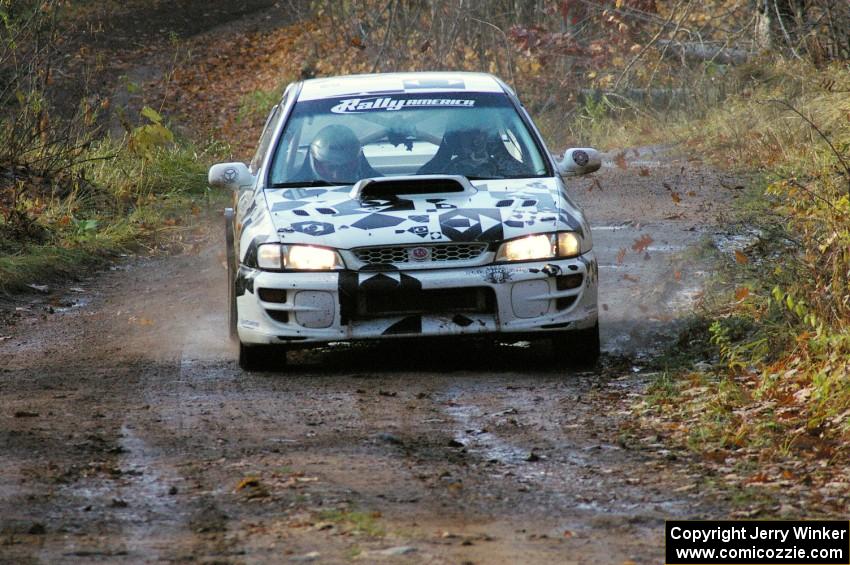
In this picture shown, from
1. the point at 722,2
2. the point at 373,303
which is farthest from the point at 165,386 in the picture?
the point at 722,2

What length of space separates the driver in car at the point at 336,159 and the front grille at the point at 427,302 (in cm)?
102

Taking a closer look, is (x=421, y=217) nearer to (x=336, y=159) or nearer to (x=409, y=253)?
(x=409, y=253)

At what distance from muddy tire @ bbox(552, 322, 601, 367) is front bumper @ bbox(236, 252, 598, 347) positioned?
16 centimetres

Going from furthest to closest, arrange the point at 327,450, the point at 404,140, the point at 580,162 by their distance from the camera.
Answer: the point at 404,140
the point at 580,162
the point at 327,450

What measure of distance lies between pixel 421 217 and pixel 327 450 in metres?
1.90

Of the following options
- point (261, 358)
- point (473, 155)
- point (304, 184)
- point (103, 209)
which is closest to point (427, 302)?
point (261, 358)

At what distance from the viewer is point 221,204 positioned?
16.0 m

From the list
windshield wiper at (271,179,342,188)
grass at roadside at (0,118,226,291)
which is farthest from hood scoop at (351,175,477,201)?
grass at roadside at (0,118,226,291)

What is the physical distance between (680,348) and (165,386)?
2.93 m

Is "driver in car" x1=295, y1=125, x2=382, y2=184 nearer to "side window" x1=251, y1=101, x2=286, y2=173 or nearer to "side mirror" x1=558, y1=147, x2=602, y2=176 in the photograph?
"side window" x1=251, y1=101, x2=286, y2=173

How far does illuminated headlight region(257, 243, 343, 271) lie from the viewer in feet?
25.2

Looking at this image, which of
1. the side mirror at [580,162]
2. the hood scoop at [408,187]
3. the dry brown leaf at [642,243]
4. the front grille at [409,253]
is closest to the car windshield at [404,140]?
the side mirror at [580,162]

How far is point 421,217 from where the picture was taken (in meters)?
7.75

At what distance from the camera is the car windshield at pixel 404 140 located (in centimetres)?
859
